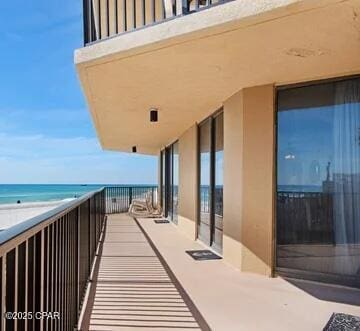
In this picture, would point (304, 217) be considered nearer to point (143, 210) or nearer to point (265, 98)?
point (265, 98)

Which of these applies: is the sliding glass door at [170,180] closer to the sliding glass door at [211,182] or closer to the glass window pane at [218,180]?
the sliding glass door at [211,182]

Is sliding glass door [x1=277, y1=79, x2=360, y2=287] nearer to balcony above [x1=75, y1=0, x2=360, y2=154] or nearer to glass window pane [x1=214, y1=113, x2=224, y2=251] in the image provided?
balcony above [x1=75, y1=0, x2=360, y2=154]

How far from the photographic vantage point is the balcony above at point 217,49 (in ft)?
9.39

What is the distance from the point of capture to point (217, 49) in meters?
3.45

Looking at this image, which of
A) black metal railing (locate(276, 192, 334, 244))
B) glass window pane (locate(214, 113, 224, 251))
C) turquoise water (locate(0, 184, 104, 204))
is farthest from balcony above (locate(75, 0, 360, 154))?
turquoise water (locate(0, 184, 104, 204))

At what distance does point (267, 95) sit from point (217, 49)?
1417 millimetres

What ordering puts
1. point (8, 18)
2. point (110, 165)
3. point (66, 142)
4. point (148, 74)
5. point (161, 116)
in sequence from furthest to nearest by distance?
point (66, 142) < point (110, 165) < point (8, 18) < point (161, 116) < point (148, 74)

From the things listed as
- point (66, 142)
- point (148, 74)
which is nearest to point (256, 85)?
point (148, 74)

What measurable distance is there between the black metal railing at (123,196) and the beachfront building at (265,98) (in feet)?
29.9

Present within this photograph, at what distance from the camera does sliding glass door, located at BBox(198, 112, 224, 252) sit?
6333 mm

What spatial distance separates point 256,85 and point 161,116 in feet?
8.76

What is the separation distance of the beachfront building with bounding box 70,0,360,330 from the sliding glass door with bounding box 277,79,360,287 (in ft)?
0.04

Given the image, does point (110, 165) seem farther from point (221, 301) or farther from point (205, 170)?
point (221, 301)

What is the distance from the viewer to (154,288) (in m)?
4.25
